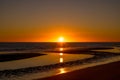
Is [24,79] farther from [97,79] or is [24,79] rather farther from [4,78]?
[97,79]

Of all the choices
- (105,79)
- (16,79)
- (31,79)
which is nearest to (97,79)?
(105,79)

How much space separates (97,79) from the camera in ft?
49.2

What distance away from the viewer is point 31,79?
1594 cm

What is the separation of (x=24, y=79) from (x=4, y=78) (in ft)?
5.10

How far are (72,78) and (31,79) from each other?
2.68 meters

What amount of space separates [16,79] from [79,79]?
14.2 ft

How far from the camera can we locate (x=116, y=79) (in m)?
14.9

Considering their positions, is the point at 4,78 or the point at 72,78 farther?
the point at 4,78

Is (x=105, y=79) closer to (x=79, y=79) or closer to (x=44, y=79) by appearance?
(x=79, y=79)

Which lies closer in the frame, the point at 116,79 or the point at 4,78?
the point at 116,79

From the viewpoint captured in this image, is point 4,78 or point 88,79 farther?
point 4,78

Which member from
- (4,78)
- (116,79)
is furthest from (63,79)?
(4,78)

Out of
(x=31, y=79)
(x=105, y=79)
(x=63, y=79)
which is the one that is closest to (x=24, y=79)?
(x=31, y=79)

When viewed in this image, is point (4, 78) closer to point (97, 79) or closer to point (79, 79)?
point (79, 79)
